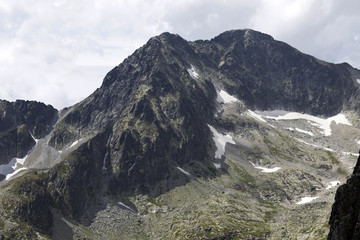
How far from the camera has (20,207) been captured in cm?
15538

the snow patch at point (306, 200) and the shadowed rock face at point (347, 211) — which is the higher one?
the snow patch at point (306, 200)

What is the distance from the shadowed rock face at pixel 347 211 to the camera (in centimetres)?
3547

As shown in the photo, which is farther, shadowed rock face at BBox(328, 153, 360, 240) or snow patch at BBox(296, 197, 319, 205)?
snow patch at BBox(296, 197, 319, 205)

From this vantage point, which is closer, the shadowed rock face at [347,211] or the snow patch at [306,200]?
the shadowed rock face at [347,211]

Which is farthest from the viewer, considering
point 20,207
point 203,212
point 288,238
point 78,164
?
point 78,164

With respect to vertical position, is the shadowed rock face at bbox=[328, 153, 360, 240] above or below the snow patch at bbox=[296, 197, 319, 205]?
below

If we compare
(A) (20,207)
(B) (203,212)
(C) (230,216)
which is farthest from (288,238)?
(A) (20,207)

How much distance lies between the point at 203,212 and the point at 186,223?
40.9 ft

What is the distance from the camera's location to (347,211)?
3734 cm

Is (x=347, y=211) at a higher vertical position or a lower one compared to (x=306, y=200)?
lower

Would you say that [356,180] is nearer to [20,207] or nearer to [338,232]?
[338,232]

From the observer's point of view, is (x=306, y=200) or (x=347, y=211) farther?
(x=306, y=200)

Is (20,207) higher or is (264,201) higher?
(264,201)

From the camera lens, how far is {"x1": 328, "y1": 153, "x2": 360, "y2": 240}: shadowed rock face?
35.5m
